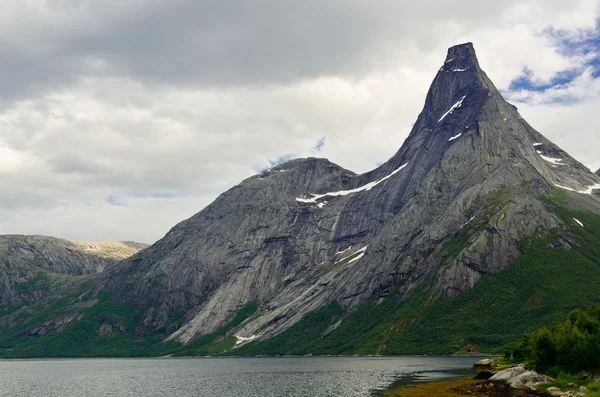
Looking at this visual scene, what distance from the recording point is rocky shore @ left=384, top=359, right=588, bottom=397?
77750 mm

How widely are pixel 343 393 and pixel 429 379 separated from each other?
25.5m

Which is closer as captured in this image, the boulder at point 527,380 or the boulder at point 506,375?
the boulder at point 527,380

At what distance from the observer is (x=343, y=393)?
→ 309 ft

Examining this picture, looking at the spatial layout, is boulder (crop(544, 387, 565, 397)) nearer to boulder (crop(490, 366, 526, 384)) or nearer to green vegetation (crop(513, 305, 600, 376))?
green vegetation (crop(513, 305, 600, 376))

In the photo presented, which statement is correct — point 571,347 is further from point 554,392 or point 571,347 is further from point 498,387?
point 498,387

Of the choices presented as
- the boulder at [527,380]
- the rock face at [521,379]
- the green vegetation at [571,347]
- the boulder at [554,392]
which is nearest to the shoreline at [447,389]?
the rock face at [521,379]

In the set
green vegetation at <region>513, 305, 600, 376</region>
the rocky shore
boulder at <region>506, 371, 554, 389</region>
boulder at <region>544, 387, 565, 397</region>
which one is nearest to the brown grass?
the rocky shore

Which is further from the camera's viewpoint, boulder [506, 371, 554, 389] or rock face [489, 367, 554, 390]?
rock face [489, 367, 554, 390]

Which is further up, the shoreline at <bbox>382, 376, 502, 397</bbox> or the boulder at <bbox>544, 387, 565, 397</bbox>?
the boulder at <bbox>544, 387, 565, 397</bbox>

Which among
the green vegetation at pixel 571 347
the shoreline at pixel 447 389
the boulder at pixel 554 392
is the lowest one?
the shoreline at pixel 447 389

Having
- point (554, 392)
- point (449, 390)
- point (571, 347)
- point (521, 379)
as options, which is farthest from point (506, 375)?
point (554, 392)

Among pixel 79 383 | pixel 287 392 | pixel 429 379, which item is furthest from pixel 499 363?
pixel 79 383

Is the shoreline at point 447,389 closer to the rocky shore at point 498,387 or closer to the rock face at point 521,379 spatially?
the rocky shore at point 498,387

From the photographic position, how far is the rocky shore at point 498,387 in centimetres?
7775
